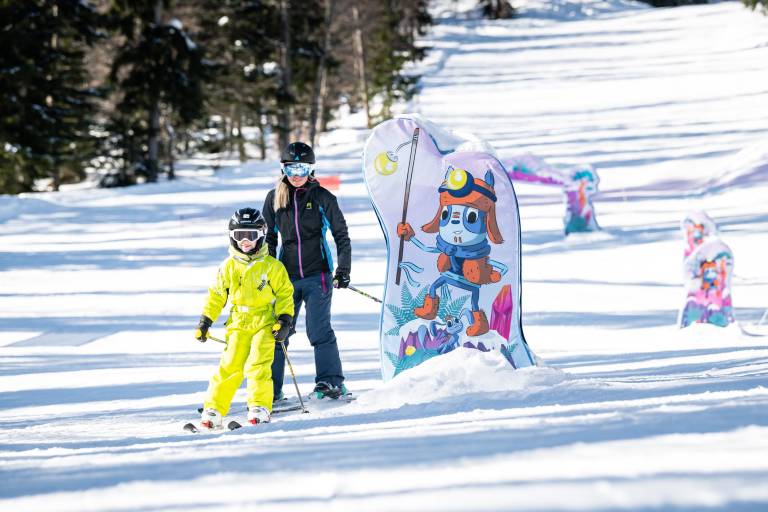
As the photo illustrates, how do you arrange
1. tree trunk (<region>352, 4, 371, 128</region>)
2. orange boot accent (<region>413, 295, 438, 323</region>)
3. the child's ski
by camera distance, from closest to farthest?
the child's ski
orange boot accent (<region>413, 295, 438, 323</region>)
tree trunk (<region>352, 4, 371, 128</region>)

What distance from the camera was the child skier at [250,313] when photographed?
18.8 ft

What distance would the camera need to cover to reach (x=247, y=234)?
5.86m

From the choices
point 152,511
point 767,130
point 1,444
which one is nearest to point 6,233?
point 1,444

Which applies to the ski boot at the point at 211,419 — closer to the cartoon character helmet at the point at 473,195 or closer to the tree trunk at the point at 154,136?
the cartoon character helmet at the point at 473,195

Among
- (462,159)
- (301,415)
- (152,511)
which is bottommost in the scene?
(301,415)

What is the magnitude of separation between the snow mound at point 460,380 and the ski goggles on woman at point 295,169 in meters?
1.59

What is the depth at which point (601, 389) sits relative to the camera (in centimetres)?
566

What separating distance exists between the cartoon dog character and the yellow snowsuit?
115cm

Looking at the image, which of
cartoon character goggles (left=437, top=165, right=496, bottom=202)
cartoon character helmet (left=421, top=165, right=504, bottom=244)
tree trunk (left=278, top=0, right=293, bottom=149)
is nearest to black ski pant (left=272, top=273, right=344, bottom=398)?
cartoon character helmet (left=421, top=165, right=504, bottom=244)

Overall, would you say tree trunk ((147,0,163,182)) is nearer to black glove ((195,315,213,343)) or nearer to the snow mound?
black glove ((195,315,213,343))

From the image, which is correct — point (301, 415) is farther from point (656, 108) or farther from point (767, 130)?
point (656, 108)

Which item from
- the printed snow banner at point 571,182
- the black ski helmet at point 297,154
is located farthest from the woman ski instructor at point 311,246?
the printed snow banner at point 571,182

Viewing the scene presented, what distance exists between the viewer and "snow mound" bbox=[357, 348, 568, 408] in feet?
18.8

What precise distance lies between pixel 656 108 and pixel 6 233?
2436cm
